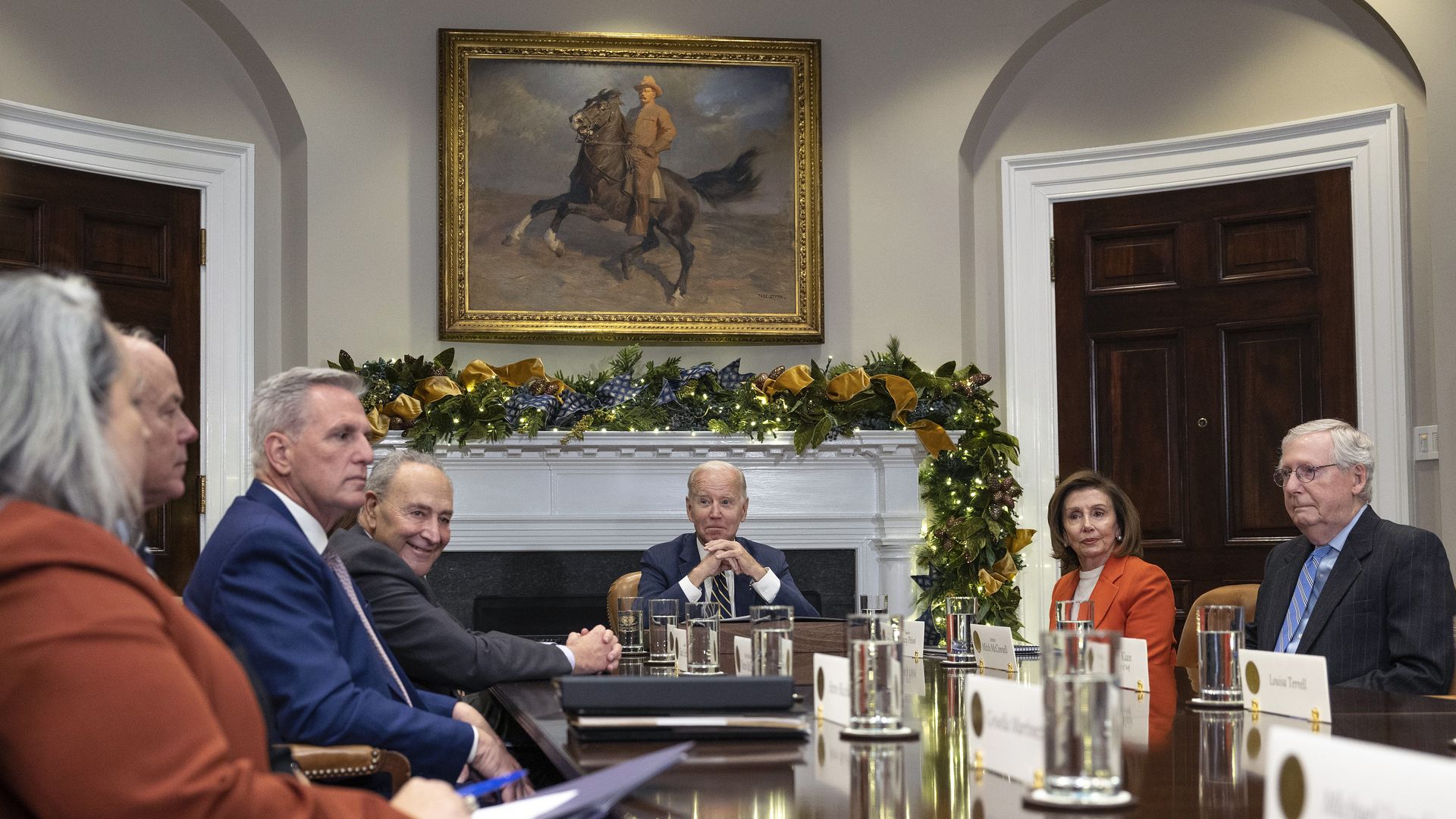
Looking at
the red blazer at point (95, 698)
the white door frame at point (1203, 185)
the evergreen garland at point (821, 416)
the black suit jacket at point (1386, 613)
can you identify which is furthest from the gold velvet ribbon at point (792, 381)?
the red blazer at point (95, 698)

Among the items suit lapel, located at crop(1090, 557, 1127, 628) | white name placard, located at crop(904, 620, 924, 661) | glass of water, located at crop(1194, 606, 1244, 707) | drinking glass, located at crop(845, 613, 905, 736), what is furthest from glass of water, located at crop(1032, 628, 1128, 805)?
suit lapel, located at crop(1090, 557, 1127, 628)

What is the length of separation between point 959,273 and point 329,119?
2.72 metres

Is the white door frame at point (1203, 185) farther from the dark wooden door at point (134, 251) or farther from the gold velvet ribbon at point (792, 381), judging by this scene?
the dark wooden door at point (134, 251)

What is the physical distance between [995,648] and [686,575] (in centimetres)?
149

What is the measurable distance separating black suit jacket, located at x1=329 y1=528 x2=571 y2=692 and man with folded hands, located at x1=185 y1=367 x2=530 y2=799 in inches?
9.0

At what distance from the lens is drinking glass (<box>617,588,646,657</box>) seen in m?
3.27

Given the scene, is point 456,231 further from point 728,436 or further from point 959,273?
point 959,273

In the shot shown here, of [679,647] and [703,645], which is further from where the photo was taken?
[679,647]

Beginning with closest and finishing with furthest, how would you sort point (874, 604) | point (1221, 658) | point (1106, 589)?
point (1221, 658), point (874, 604), point (1106, 589)

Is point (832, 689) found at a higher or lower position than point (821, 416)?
lower

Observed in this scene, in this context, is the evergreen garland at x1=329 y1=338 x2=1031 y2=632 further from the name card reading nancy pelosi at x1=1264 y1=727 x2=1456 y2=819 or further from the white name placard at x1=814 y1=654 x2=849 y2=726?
the name card reading nancy pelosi at x1=1264 y1=727 x2=1456 y2=819


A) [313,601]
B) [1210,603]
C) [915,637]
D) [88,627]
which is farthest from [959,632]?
[88,627]

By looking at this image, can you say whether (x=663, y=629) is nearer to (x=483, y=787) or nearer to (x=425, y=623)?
(x=425, y=623)

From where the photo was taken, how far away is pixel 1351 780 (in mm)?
937
